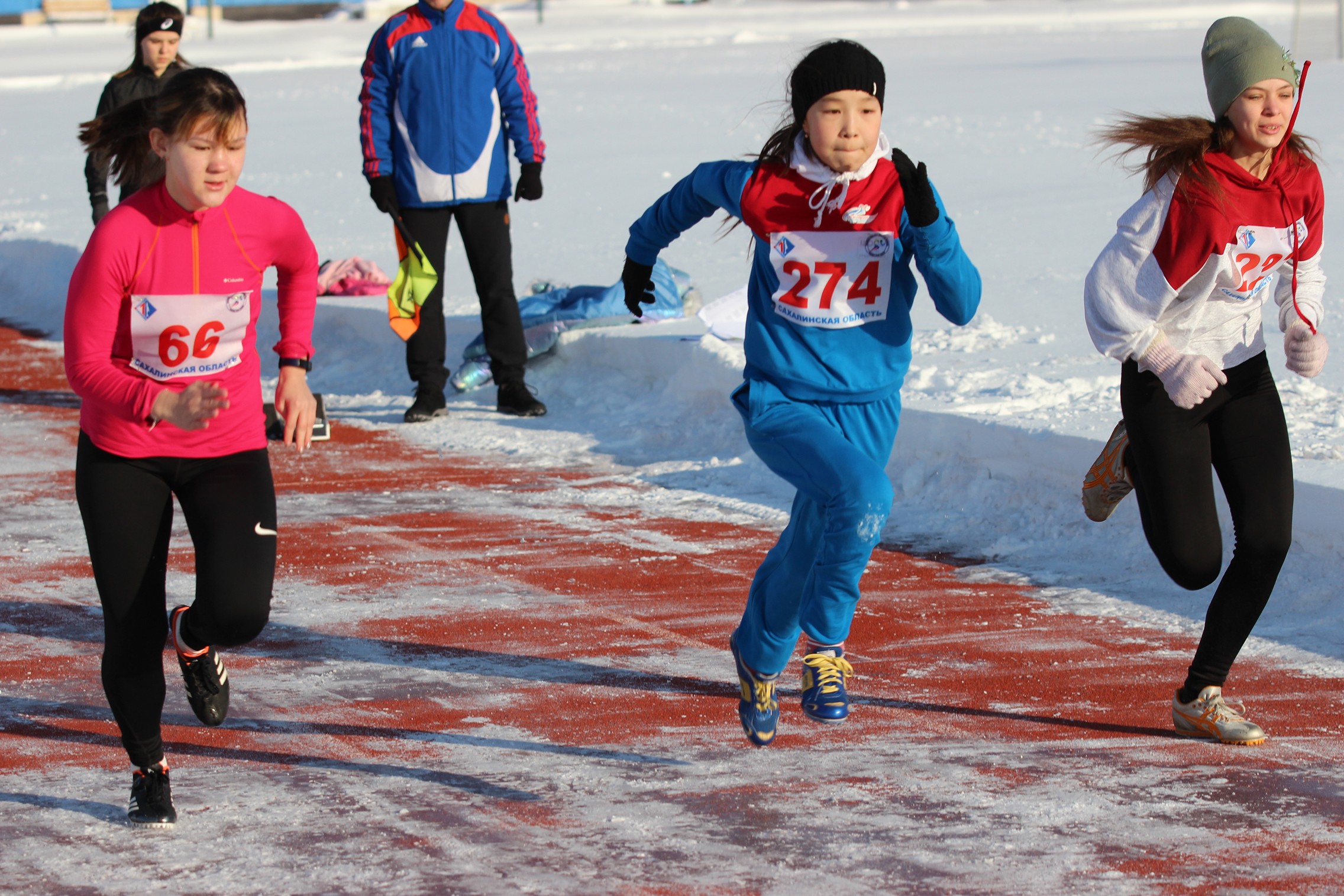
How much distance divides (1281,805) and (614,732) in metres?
1.67

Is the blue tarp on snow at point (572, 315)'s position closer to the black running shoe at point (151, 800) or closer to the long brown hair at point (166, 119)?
the long brown hair at point (166, 119)

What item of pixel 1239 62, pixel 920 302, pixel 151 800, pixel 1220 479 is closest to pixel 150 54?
pixel 920 302

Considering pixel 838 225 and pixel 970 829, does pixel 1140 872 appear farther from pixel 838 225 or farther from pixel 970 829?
pixel 838 225

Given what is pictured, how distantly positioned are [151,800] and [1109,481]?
2.66 m

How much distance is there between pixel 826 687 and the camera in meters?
4.04

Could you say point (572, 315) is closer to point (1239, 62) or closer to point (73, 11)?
point (1239, 62)

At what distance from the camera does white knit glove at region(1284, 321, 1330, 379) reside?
Answer: 4.28 metres

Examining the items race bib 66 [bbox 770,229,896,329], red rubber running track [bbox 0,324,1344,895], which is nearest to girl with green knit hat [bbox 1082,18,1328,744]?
red rubber running track [bbox 0,324,1344,895]

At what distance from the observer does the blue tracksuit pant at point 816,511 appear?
3883 millimetres

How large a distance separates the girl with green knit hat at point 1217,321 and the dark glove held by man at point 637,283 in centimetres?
115

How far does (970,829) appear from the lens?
3.74 metres

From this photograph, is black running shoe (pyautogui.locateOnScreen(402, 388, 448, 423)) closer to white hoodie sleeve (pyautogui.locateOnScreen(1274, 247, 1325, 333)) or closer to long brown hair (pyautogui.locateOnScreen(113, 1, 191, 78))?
long brown hair (pyautogui.locateOnScreen(113, 1, 191, 78))

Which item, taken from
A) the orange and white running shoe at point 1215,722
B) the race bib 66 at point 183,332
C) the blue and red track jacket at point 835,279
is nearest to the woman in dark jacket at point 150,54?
the race bib 66 at point 183,332

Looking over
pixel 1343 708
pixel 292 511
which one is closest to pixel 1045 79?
pixel 292 511
